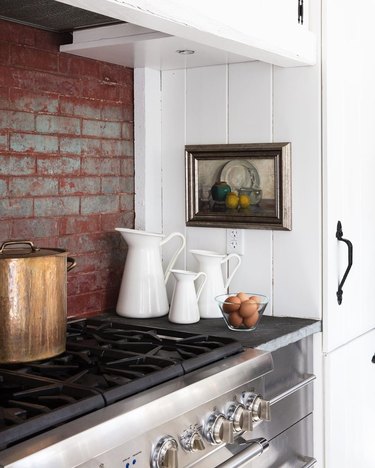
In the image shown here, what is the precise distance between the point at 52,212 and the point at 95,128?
366mm

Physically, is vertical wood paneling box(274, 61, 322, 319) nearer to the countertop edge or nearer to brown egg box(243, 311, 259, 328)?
the countertop edge

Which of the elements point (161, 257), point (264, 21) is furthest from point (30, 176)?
point (264, 21)

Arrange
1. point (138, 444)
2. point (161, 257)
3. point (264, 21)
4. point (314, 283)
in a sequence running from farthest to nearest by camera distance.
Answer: point (161, 257)
point (314, 283)
point (264, 21)
point (138, 444)

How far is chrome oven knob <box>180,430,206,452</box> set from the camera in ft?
5.96

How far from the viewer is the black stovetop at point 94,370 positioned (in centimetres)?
157

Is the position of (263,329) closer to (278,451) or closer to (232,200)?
(278,451)

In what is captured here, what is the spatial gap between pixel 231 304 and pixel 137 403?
0.76 meters

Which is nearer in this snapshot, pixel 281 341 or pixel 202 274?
pixel 281 341

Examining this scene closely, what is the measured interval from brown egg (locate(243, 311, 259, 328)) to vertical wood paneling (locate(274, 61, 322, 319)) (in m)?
0.28

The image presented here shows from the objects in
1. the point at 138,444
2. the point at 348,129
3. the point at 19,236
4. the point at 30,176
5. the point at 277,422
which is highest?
the point at 348,129

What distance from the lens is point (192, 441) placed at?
5.97ft

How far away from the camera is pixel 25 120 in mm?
2365

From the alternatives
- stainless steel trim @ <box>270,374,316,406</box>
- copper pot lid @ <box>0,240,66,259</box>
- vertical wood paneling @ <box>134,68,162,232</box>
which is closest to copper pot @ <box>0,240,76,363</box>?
copper pot lid @ <box>0,240,66,259</box>

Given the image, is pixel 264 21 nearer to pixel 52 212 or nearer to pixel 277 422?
pixel 52 212
